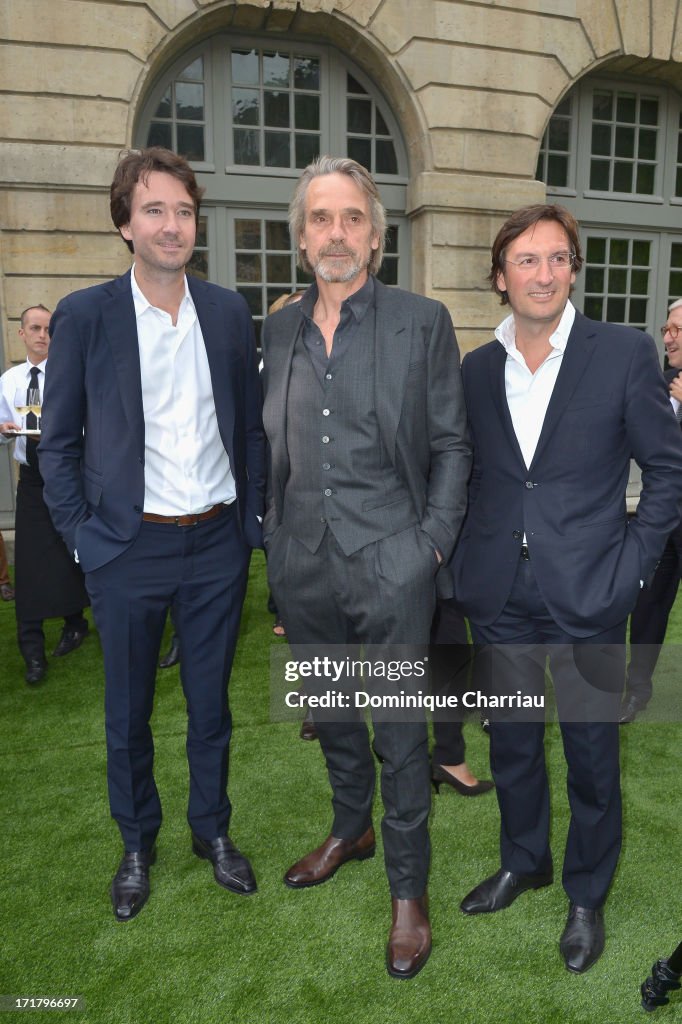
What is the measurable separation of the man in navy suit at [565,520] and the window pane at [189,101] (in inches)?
263

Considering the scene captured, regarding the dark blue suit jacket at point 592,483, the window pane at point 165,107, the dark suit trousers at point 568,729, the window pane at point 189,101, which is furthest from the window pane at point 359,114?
the dark suit trousers at point 568,729

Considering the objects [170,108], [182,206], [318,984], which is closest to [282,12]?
[170,108]

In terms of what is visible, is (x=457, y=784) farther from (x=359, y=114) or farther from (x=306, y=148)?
(x=359, y=114)

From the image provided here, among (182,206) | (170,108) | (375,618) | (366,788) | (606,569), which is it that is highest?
(170,108)

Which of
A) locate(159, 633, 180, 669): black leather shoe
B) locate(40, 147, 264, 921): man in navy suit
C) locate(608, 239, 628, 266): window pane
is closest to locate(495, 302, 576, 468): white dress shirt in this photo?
locate(40, 147, 264, 921): man in navy suit

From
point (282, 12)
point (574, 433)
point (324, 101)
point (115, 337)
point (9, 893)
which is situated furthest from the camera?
point (324, 101)

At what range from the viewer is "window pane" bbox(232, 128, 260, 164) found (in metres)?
8.09

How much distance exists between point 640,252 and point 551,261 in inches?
334

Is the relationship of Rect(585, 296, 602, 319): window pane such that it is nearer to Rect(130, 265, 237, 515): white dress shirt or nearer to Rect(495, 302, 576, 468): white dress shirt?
Rect(495, 302, 576, 468): white dress shirt

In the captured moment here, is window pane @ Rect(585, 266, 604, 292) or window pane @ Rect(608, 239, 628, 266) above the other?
window pane @ Rect(608, 239, 628, 266)

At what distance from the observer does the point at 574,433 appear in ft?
7.25

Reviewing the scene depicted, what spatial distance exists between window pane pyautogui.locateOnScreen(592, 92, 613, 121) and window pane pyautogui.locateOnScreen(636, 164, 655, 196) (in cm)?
73

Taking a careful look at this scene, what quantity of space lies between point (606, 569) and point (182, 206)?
167cm

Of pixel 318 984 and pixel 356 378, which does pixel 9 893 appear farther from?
pixel 356 378
